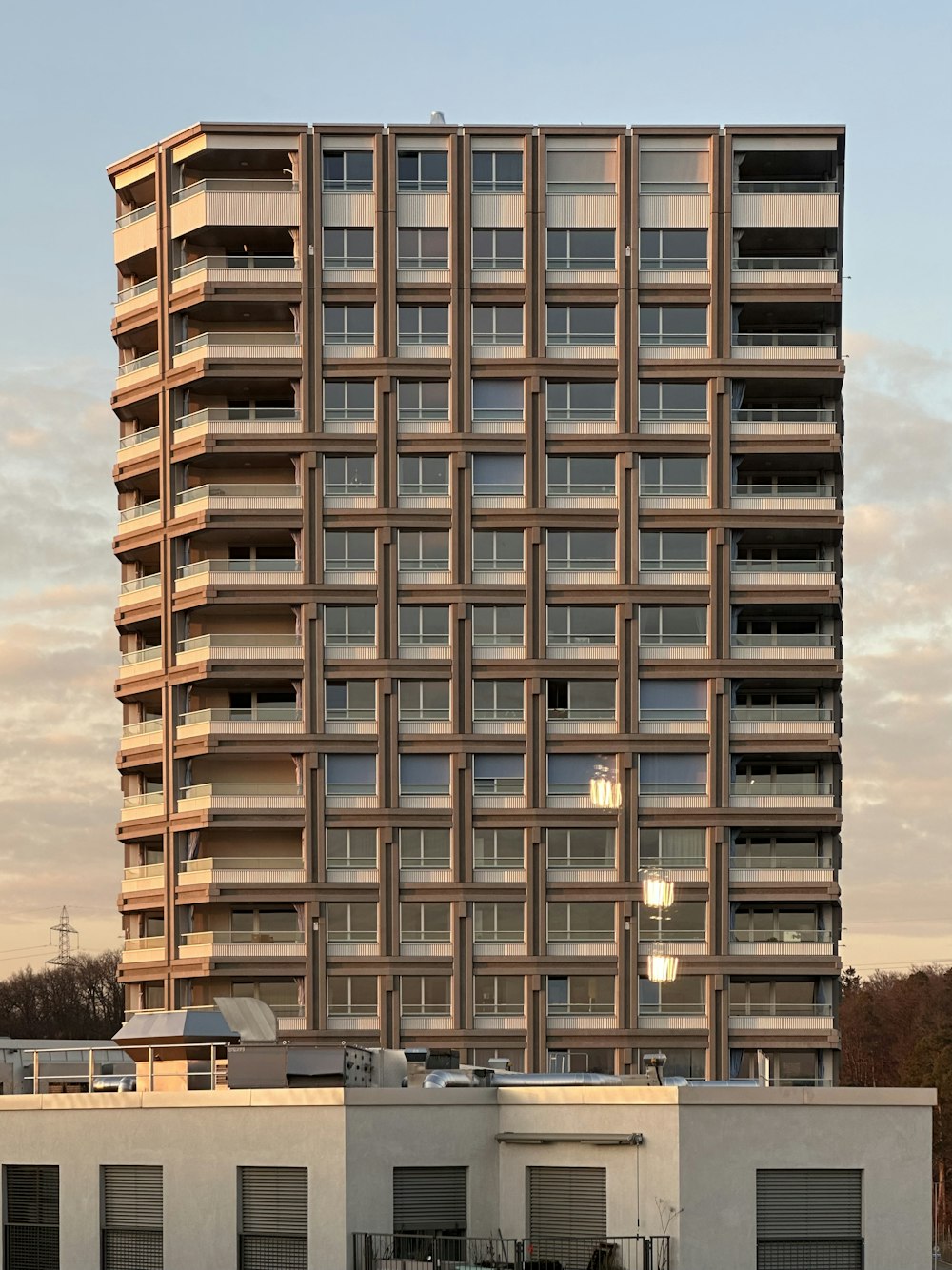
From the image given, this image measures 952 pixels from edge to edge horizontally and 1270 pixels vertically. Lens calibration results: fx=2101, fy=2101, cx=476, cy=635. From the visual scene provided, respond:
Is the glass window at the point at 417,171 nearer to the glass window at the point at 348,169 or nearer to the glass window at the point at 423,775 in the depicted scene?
the glass window at the point at 348,169

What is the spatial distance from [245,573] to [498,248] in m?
19.7

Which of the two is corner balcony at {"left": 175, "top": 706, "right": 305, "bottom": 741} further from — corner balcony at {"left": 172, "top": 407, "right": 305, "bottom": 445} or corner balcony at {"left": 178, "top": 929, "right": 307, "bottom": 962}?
corner balcony at {"left": 172, "top": 407, "right": 305, "bottom": 445}

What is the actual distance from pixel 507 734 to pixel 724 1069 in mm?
17888

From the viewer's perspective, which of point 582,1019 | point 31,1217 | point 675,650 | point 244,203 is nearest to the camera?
point 31,1217

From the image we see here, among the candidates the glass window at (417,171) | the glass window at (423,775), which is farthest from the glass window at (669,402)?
the glass window at (423,775)

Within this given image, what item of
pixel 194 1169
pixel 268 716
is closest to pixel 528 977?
pixel 268 716

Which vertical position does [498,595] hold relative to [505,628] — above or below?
above

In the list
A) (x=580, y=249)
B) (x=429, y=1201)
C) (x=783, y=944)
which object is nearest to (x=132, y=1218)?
(x=429, y=1201)

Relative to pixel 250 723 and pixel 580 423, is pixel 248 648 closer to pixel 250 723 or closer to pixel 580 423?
pixel 250 723

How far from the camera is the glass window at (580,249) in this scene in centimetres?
10006

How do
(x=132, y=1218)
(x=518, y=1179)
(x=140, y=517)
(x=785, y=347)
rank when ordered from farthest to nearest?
(x=140, y=517)
(x=785, y=347)
(x=132, y=1218)
(x=518, y=1179)

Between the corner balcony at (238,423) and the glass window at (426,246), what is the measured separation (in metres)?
9.37

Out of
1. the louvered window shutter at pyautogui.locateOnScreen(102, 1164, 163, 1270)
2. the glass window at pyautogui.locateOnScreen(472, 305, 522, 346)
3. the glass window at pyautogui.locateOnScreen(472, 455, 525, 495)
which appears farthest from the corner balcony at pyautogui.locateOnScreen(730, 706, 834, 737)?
the louvered window shutter at pyautogui.locateOnScreen(102, 1164, 163, 1270)

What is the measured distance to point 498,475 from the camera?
325 ft
